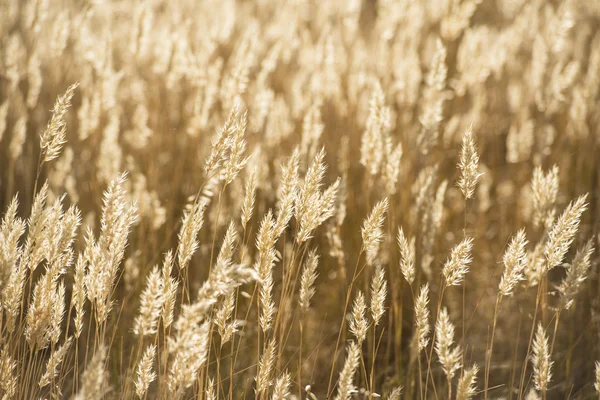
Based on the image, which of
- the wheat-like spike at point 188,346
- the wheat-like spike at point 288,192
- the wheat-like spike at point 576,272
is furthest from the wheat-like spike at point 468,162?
the wheat-like spike at point 188,346

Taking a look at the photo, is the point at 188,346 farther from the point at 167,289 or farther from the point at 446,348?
the point at 446,348

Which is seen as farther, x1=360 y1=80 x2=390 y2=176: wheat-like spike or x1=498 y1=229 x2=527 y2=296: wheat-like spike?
x1=360 y1=80 x2=390 y2=176: wheat-like spike

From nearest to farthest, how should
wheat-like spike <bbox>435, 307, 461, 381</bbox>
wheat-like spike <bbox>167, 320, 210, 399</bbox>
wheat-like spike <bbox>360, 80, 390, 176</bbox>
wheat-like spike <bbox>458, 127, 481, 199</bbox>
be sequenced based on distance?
wheat-like spike <bbox>167, 320, 210, 399</bbox> < wheat-like spike <bbox>435, 307, 461, 381</bbox> < wheat-like spike <bbox>458, 127, 481, 199</bbox> < wheat-like spike <bbox>360, 80, 390, 176</bbox>

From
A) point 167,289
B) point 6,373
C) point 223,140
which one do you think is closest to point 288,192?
point 223,140

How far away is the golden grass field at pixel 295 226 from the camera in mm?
1327

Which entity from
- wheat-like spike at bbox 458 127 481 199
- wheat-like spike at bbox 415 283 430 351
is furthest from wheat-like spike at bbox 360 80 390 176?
wheat-like spike at bbox 415 283 430 351

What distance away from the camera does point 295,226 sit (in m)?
2.63

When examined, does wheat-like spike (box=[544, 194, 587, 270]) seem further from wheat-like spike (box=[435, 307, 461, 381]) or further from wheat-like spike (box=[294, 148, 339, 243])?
wheat-like spike (box=[294, 148, 339, 243])

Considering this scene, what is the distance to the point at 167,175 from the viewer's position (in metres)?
2.95

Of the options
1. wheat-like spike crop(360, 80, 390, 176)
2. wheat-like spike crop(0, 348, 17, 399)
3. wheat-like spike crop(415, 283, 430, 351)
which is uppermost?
wheat-like spike crop(360, 80, 390, 176)

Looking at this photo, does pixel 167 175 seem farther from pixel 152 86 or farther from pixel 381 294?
pixel 381 294

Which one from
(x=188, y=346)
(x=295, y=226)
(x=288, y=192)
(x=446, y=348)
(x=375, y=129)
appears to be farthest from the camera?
(x=295, y=226)

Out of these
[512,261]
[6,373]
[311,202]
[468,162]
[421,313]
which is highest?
[468,162]

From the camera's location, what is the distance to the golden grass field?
1327mm
